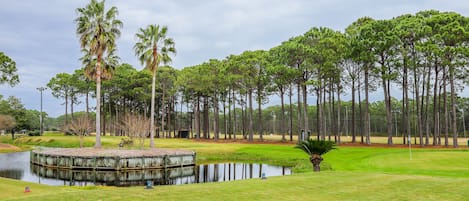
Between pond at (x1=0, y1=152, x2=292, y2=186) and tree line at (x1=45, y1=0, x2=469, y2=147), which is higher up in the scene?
tree line at (x1=45, y1=0, x2=469, y2=147)

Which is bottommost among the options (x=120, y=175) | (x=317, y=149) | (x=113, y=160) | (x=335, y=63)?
(x=120, y=175)

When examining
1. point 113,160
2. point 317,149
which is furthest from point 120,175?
point 317,149

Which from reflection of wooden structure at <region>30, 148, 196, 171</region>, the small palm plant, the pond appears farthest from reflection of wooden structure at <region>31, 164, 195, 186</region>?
the small palm plant

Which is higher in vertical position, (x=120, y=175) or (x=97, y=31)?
(x=97, y=31)

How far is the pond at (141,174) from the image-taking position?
2688cm

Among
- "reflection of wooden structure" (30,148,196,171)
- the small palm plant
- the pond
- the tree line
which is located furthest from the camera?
the tree line

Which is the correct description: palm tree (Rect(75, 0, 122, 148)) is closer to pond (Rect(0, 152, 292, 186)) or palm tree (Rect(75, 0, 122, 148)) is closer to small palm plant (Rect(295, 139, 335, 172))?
pond (Rect(0, 152, 292, 186))

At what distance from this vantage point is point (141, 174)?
99.1ft

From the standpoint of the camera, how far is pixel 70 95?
97812 mm

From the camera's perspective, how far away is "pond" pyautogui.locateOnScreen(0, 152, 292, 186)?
2688cm

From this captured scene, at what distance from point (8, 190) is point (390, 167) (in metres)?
21.5

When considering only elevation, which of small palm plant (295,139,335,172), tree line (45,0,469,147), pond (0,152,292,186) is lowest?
pond (0,152,292,186)

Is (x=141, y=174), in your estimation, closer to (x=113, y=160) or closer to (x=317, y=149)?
(x=113, y=160)

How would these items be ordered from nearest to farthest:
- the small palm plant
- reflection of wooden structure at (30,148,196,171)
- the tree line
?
the small palm plant → reflection of wooden structure at (30,148,196,171) → the tree line
